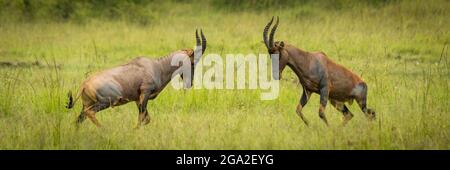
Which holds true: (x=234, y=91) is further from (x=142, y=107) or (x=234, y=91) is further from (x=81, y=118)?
(x=81, y=118)

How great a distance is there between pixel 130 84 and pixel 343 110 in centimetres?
263

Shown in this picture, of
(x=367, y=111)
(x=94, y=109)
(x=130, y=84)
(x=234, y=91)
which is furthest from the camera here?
(x=234, y=91)

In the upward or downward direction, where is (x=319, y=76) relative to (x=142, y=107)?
upward

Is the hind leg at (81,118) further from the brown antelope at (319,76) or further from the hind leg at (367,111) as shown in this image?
the hind leg at (367,111)

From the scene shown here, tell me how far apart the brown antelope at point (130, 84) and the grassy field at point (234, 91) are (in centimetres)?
28

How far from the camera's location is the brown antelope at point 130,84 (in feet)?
31.7

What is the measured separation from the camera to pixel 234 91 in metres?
12.2

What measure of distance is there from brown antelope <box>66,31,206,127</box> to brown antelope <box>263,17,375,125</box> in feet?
3.49

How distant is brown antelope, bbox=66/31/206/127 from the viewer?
9648 millimetres

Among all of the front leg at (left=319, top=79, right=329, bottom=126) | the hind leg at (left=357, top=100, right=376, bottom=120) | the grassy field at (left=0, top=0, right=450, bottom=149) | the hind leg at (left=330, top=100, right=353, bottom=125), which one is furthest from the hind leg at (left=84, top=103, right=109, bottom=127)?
the hind leg at (left=357, top=100, right=376, bottom=120)

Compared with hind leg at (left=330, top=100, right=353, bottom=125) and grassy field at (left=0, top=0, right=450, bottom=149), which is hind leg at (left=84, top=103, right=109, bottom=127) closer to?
grassy field at (left=0, top=0, right=450, bottom=149)

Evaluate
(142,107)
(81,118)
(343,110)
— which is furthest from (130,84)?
(343,110)

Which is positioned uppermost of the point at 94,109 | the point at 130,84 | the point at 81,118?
the point at 130,84

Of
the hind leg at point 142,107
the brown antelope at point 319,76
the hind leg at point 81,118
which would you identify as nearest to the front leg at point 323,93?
the brown antelope at point 319,76
